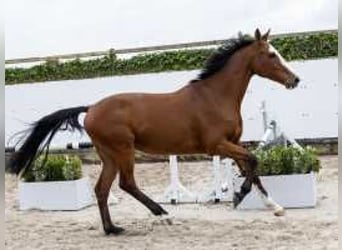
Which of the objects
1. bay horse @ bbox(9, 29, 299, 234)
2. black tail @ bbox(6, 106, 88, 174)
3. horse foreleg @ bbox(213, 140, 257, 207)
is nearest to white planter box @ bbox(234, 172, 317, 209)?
bay horse @ bbox(9, 29, 299, 234)

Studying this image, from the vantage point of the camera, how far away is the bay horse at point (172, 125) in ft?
16.9

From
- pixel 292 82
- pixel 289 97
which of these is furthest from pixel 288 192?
pixel 289 97

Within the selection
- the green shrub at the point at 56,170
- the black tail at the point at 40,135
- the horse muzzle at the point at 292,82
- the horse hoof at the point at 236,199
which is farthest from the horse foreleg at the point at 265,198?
the green shrub at the point at 56,170

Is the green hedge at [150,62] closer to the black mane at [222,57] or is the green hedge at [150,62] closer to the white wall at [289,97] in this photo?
the white wall at [289,97]

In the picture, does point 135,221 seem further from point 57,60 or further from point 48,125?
point 57,60

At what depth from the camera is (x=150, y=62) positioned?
1187 cm

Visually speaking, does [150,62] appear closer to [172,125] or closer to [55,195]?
[55,195]

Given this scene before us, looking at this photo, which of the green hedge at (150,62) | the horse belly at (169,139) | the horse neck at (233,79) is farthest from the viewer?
the green hedge at (150,62)

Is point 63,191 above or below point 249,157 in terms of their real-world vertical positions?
below

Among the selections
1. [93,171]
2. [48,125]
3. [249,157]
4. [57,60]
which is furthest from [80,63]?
[249,157]

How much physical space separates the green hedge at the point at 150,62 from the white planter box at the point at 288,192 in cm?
541

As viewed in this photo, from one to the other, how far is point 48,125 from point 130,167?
2.96ft

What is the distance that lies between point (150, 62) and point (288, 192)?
632 cm

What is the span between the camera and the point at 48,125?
5.52 metres
